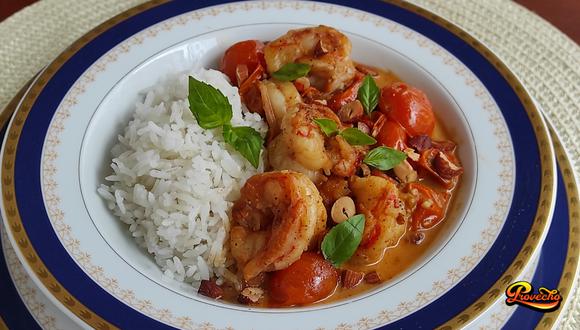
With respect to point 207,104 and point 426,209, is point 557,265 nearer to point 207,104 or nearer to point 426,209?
point 426,209

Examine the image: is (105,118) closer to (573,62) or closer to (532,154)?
(532,154)

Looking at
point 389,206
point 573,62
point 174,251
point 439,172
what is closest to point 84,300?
point 174,251

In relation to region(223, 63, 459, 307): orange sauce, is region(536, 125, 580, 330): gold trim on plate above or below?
above

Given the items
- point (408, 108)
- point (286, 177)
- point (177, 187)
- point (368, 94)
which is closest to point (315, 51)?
point (368, 94)

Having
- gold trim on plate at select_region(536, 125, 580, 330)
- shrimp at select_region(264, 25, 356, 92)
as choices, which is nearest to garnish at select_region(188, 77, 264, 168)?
shrimp at select_region(264, 25, 356, 92)

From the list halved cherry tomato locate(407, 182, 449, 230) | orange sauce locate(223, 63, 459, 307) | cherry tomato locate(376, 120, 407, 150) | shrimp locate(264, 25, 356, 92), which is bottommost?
orange sauce locate(223, 63, 459, 307)

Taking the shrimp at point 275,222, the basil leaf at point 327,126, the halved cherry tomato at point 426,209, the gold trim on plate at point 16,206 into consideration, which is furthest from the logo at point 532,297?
the gold trim on plate at point 16,206

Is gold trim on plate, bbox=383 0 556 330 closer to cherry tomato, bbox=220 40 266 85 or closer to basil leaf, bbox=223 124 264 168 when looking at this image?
cherry tomato, bbox=220 40 266 85
